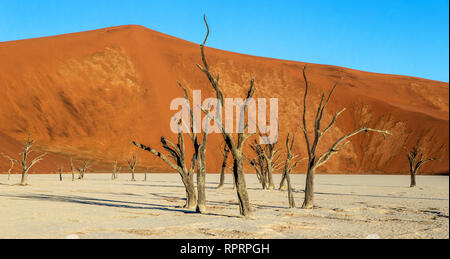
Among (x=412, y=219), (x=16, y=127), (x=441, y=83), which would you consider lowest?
(x=412, y=219)

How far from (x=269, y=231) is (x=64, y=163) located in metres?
52.9

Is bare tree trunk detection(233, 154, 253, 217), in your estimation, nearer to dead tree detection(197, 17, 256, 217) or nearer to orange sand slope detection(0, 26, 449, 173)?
dead tree detection(197, 17, 256, 217)

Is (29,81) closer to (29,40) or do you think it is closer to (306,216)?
(29,40)

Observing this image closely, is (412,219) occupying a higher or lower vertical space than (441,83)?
lower

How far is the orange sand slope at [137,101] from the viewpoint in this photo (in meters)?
67.4

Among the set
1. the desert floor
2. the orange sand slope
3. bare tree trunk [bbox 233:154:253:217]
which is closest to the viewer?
the desert floor

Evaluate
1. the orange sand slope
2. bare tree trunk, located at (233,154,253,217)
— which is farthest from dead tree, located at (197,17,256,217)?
the orange sand slope

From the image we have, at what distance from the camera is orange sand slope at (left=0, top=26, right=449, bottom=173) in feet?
221

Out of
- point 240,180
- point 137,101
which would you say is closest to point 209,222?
point 240,180

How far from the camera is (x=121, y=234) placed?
897 centimetres

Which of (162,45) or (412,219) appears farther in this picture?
(162,45)

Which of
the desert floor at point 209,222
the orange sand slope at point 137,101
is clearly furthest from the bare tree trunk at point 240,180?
the orange sand slope at point 137,101
